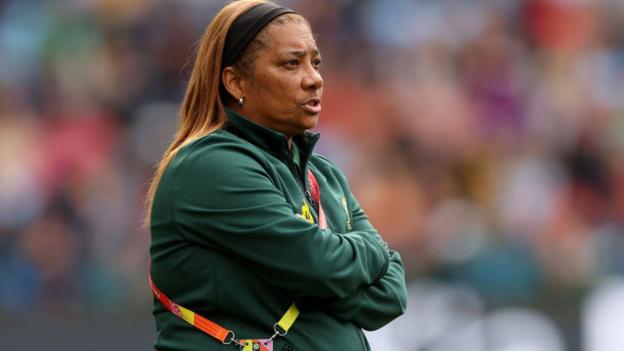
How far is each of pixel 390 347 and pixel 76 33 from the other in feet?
12.8

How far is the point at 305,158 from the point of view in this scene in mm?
3797

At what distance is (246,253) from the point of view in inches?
136

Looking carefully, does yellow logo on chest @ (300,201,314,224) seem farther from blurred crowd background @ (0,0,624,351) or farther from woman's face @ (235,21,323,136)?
blurred crowd background @ (0,0,624,351)

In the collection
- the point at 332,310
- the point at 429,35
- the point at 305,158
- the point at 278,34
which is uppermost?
the point at 429,35

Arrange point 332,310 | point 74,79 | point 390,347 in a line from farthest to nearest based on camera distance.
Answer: point 74,79, point 390,347, point 332,310

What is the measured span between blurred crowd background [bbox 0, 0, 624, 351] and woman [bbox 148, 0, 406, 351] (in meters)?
3.96

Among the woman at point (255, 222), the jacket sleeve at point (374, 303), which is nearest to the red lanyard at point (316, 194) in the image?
the woman at point (255, 222)

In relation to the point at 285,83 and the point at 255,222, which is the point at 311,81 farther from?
the point at 255,222

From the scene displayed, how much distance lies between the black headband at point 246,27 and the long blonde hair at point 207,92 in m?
0.02

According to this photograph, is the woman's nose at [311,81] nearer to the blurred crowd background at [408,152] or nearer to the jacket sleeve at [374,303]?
the jacket sleeve at [374,303]

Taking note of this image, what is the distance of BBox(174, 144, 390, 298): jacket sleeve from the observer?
3453 mm

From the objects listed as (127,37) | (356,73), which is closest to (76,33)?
(127,37)

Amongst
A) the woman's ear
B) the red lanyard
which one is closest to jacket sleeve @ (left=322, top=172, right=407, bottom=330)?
the red lanyard

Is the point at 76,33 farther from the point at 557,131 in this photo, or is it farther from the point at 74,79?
the point at 557,131
